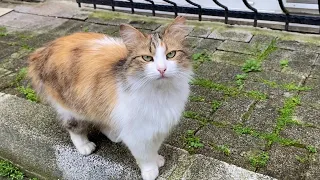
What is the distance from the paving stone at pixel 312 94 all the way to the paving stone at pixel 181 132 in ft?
2.66

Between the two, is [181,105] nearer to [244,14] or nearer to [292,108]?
[292,108]

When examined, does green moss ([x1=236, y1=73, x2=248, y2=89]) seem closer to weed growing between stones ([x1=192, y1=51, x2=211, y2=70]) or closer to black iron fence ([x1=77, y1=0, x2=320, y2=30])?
weed growing between stones ([x1=192, y1=51, x2=211, y2=70])

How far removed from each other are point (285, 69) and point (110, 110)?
1724mm

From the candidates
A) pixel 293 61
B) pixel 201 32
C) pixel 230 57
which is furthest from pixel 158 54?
pixel 201 32

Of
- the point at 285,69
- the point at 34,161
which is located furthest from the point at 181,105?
the point at 285,69

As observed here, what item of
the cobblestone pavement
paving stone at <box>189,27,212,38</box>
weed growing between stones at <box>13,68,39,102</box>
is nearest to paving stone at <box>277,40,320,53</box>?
the cobblestone pavement

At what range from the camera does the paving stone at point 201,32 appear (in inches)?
149

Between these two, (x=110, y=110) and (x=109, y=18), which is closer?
(x=110, y=110)

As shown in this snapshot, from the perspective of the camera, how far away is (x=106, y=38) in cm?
226

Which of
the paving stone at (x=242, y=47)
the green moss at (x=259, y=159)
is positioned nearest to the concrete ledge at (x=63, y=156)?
the green moss at (x=259, y=159)

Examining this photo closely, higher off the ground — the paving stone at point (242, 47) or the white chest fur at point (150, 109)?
the white chest fur at point (150, 109)

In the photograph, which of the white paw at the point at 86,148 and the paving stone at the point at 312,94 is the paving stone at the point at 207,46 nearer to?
the paving stone at the point at 312,94

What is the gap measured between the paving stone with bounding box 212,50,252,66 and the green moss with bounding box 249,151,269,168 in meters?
1.13

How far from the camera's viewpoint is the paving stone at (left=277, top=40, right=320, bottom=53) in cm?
332
